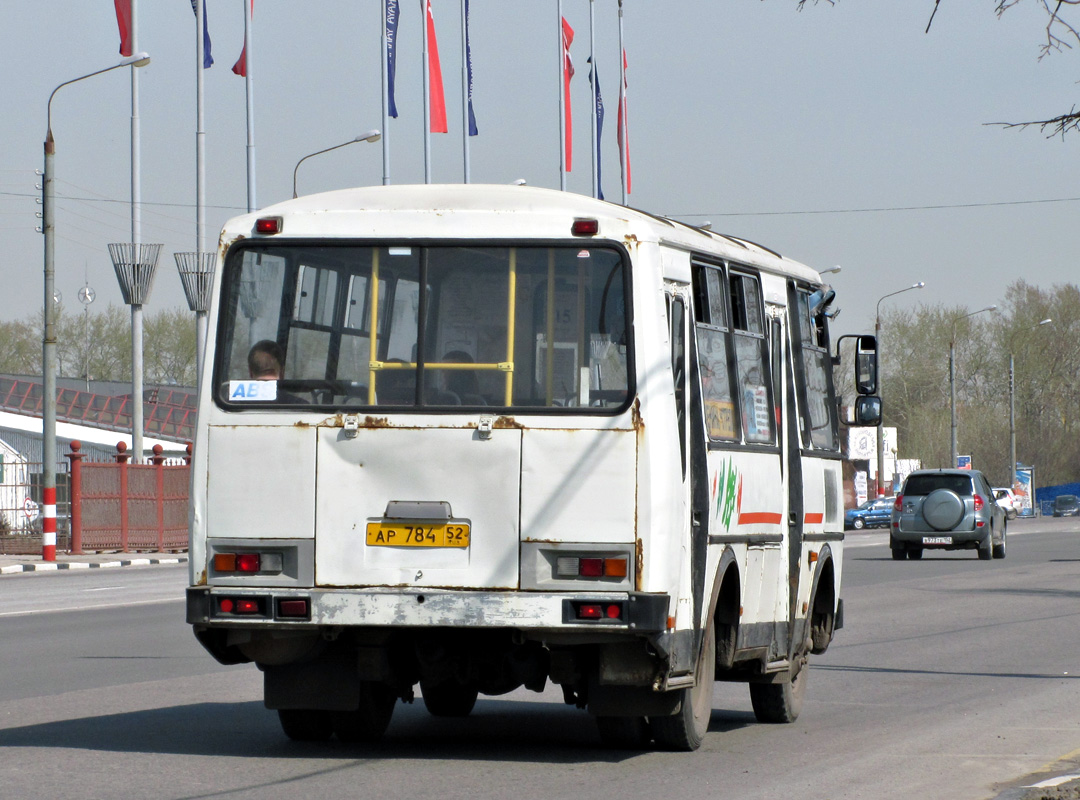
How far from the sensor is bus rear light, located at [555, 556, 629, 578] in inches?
320

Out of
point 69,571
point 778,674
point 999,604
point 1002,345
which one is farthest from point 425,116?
point 1002,345

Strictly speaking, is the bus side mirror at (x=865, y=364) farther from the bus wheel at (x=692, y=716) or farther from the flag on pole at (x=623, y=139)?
the flag on pole at (x=623, y=139)

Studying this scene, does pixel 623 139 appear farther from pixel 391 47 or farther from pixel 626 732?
pixel 626 732

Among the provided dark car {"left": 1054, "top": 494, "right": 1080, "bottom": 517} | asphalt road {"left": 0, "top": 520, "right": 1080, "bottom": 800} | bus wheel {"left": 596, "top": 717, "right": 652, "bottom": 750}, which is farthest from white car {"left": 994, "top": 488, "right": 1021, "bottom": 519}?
bus wheel {"left": 596, "top": 717, "right": 652, "bottom": 750}

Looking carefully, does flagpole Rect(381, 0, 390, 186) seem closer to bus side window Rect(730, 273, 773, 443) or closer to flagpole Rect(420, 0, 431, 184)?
flagpole Rect(420, 0, 431, 184)

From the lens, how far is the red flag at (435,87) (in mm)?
43438

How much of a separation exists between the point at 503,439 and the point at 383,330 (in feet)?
2.77

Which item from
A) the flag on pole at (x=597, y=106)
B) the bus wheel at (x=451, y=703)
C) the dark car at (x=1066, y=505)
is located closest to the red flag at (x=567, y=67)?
the flag on pole at (x=597, y=106)

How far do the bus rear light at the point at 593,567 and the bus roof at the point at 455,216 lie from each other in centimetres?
154

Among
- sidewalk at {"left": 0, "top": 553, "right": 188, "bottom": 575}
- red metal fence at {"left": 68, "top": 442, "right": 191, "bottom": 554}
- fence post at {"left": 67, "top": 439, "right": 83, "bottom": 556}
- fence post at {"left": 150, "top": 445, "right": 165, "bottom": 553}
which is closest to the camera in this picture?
sidewalk at {"left": 0, "top": 553, "right": 188, "bottom": 575}

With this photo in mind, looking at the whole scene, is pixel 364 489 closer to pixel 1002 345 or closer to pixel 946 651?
pixel 946 651

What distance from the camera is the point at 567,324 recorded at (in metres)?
8.45

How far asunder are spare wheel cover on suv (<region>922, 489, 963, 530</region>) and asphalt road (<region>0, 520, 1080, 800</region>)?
16.4m

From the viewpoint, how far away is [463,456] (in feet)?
27.6
